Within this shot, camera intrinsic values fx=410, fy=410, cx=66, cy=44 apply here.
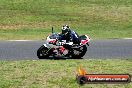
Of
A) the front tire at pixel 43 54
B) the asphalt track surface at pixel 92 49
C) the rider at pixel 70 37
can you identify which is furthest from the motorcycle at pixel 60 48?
the asphalt track surface at pixel 92 49

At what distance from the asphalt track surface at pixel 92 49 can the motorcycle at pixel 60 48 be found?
0.64m

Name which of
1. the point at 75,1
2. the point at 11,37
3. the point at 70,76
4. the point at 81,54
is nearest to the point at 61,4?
the point at 75,1

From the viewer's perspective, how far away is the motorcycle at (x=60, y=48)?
1856 cm

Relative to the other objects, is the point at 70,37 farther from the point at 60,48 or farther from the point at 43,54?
the point at 43,54

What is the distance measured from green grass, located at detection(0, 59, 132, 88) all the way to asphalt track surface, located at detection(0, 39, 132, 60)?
144 inches

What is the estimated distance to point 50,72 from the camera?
44.7ft

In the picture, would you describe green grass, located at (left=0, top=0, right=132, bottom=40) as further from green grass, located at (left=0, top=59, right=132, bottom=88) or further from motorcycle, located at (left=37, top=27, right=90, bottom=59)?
green grass, located at (left=0, top=59, right=132, bottom=88)

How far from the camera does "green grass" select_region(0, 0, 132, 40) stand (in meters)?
29.3

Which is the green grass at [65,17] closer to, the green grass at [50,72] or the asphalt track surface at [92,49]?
the asphalt track surface at [92,49]

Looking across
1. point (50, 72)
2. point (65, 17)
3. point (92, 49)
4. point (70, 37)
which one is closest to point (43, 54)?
point (70, 37)

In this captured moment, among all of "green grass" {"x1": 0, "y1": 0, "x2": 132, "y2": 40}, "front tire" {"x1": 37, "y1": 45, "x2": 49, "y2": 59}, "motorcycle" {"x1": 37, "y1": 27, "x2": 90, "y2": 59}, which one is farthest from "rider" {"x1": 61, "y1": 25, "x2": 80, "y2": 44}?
"green grass" {"x1": 0, "y1": 0, "x2": 132, "y2": 40}

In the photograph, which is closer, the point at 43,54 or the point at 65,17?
the point at 43,54

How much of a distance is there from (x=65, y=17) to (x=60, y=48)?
16.0 metres

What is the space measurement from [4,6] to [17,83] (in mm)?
26638
